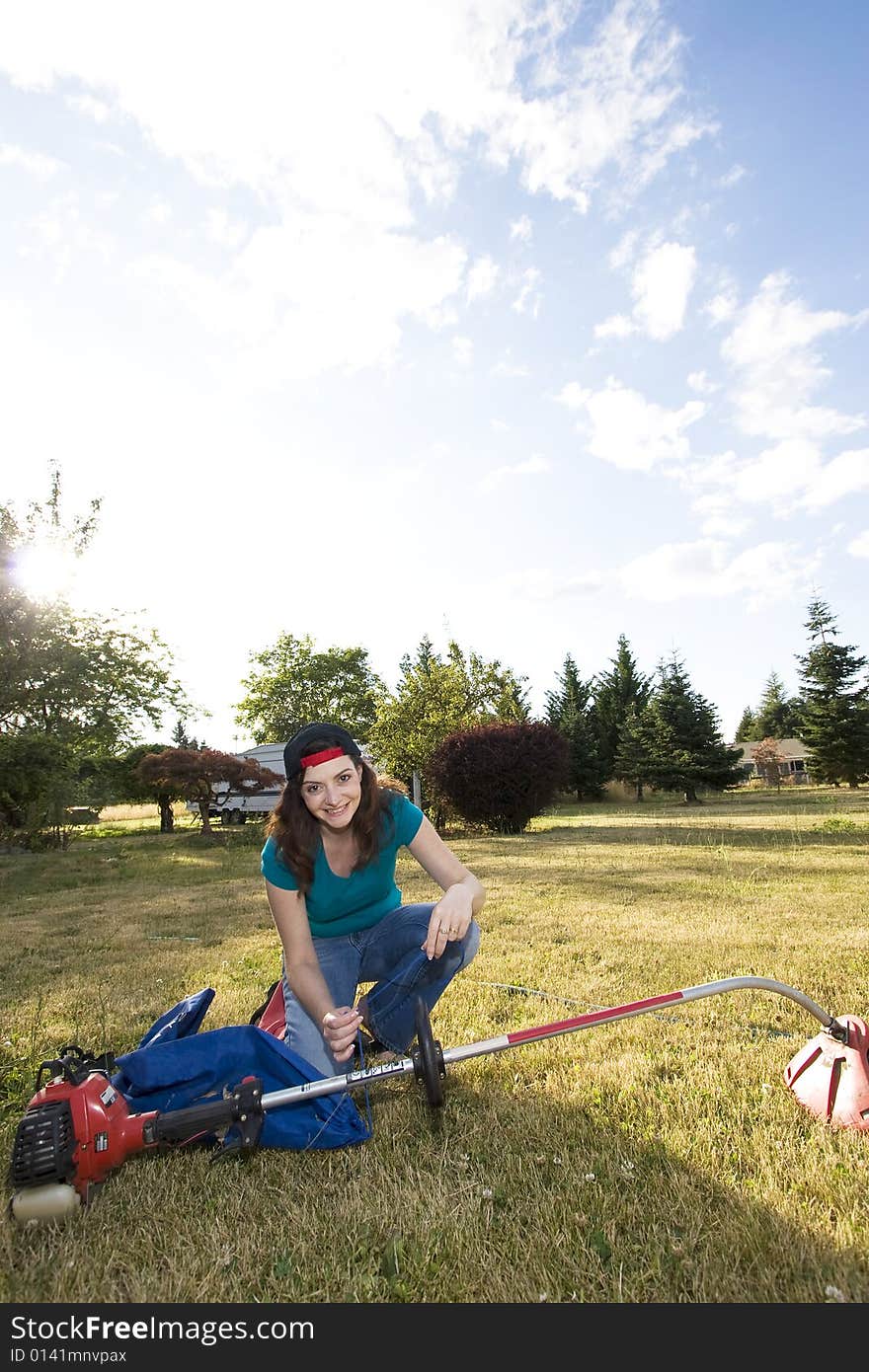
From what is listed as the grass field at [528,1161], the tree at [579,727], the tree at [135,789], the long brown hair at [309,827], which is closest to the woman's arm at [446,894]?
the long brown hair at [309,827]

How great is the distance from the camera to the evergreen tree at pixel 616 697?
137ft

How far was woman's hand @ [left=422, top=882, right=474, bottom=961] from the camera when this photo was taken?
2.73 m

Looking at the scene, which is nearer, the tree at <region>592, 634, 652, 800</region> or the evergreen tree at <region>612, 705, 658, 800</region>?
the evergreen tree at <region>612, 705, 658, 800</region>

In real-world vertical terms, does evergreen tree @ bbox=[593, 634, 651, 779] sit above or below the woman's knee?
above

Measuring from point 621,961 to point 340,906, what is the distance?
2.34 metres

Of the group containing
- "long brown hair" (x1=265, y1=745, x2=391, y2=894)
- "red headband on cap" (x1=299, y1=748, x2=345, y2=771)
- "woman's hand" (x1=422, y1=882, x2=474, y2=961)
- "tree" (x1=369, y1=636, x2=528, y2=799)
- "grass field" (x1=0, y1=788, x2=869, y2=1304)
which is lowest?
"grass field" (x1=0, y1=788, x2=869, y2=1304)

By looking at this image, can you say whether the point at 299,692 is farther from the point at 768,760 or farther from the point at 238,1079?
the point at 238,1079

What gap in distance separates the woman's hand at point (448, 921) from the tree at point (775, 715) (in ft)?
210

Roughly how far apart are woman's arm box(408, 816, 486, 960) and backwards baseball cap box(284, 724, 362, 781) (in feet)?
1.65

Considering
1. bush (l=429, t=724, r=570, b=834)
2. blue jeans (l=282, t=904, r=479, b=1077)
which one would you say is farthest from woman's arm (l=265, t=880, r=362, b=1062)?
bush (l=429, t=724, r=570, b=834)

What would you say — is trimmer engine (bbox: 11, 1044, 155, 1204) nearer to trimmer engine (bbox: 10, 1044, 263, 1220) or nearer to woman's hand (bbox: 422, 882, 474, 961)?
trimmer engine (bbox: 10, 1044, 263, 1220)

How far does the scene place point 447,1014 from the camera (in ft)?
12.7

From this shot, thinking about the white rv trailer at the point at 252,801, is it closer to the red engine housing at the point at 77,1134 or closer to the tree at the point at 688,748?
the tree at the point at 688,748
